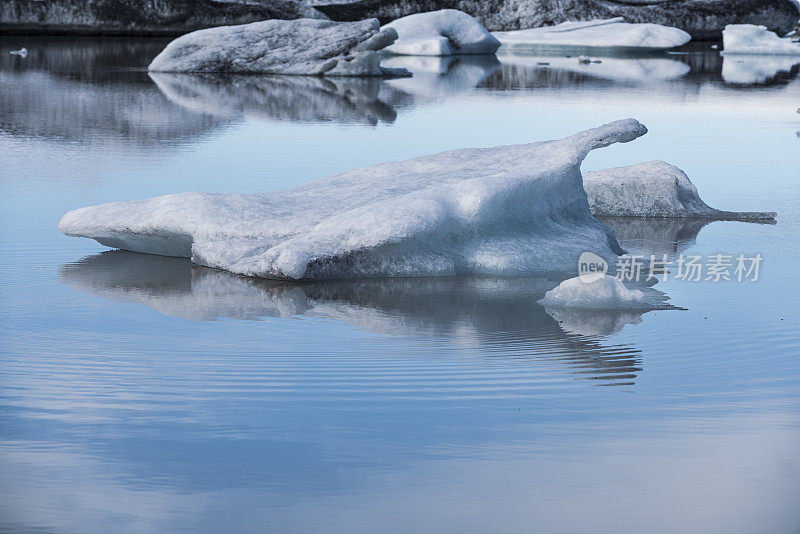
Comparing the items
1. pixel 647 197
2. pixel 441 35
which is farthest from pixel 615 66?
pixel 647 197

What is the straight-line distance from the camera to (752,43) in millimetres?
20562

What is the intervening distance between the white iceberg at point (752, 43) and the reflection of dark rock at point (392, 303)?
57.6ft

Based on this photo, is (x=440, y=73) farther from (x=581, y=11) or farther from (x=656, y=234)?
(x=656, y=234)

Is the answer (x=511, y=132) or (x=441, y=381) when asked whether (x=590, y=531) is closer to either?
(x=441, y=381)

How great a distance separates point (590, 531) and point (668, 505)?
0.20m

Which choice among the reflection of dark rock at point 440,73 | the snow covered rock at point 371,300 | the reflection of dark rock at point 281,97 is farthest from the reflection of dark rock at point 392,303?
the reflection of dark rock at point 440,73

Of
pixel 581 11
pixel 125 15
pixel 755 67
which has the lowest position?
pixel 755 67

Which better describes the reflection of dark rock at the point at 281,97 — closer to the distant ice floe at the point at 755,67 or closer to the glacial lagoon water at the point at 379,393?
the glacial lagoon water at the point at 379,393

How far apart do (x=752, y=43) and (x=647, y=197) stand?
16.2m

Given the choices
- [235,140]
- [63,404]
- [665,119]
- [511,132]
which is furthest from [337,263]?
[665,119]

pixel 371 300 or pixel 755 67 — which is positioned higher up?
pixel 371 300

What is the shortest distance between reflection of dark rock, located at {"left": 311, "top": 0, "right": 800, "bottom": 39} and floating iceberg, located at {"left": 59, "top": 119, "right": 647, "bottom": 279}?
64.4ft

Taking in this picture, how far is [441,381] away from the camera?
3.01 meters

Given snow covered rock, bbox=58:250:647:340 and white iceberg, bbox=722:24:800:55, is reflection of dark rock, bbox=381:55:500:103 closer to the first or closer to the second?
white iceberg, bbox=722:24:800:55
